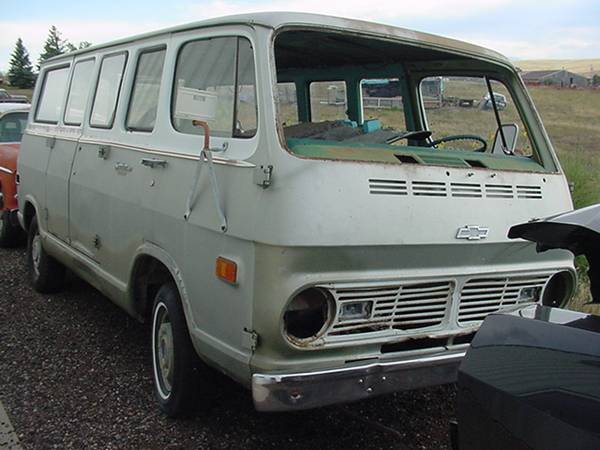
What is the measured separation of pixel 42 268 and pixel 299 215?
442cm

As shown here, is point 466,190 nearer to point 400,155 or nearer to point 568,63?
point 400,155

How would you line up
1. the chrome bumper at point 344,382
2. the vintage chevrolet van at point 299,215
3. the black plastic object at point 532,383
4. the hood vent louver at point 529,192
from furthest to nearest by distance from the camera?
the hood vent louver at point 529,192 < the vintage chevrolet van at point 299,215 < the chrome bumper at point 344,382 < the black plastic object at point 532,383

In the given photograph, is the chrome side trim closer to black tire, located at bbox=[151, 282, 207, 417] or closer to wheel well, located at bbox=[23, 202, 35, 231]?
black tire, located at bbox=[151, 282, 207, 417]

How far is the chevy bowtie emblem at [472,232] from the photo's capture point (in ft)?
11.4

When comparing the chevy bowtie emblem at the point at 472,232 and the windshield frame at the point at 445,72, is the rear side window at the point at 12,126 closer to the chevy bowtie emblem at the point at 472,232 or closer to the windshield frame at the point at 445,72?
the windshield frame at the point at 445,72

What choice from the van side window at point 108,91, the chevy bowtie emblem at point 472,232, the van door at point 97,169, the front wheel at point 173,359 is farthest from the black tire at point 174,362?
the chevy bowtie emblem at point 472,232

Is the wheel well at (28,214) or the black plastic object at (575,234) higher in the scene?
the black plastic object at (575,234)

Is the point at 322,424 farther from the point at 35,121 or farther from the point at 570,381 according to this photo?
the point at 35,121

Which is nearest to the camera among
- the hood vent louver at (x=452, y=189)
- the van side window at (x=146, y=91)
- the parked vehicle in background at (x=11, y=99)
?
the hood vent louver at (x=452, y=189)

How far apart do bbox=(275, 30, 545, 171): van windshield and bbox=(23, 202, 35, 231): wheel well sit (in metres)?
3.08

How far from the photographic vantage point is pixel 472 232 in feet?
11.5

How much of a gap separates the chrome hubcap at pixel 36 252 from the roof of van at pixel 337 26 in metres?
2.89

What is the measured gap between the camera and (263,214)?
120 inches

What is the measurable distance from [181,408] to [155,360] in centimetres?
44
